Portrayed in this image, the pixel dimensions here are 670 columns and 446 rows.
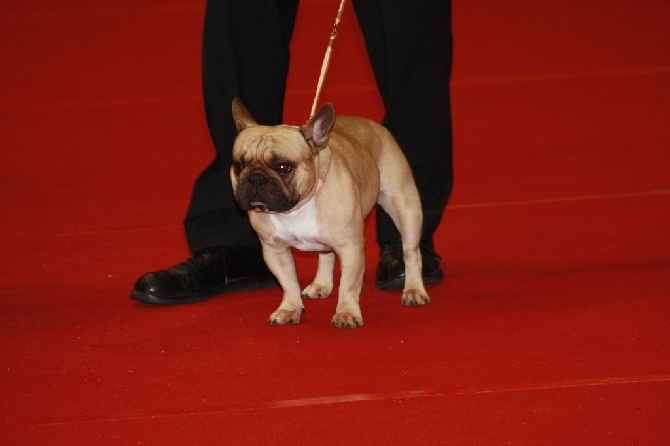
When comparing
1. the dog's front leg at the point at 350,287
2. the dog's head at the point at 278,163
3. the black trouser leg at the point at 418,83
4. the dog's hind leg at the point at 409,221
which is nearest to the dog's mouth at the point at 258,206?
the dog's head at the point at 278,163

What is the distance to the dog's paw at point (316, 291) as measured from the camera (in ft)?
9.32

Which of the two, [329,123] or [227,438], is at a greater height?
[329,123]

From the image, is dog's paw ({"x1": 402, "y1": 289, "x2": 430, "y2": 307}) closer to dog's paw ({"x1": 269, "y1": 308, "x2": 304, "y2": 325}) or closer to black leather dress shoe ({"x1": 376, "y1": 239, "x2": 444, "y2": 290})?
black leather dress shoe ({"x1": 376, "y1": 239, "x2": 444, "y2": 290})

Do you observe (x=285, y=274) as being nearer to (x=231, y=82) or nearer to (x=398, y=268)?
(x=398, y=268)

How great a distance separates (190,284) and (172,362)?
1.66ft

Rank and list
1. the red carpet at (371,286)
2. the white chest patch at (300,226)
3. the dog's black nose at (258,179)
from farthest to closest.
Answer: the white chest patch at (300,226)
the dog's black nose at (258,179)
the red carpet at (371,286)

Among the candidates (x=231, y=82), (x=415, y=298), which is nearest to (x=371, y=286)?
(x=415, y=298)

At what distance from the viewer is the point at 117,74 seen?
598 cm

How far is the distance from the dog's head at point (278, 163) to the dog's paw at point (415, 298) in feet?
1.33

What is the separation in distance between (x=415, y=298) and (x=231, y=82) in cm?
68

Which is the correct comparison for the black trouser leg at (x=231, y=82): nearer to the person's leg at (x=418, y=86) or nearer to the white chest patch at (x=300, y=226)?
the person's leg at (x=418, y=86)

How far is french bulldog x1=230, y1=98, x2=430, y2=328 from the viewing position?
2.39m

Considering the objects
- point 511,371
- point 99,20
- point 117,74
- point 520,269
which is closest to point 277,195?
point 511,371

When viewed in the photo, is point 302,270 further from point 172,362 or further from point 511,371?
point 511,371
